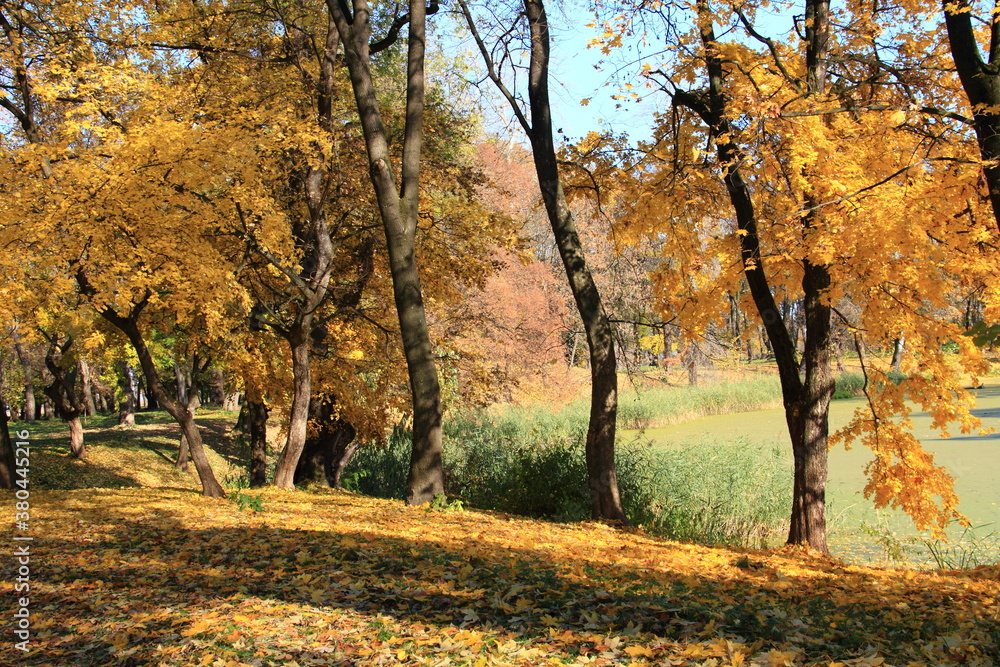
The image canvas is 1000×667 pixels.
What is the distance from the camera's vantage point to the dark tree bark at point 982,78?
4.99 meters

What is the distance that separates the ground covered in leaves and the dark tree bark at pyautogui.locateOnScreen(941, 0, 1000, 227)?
282 cm

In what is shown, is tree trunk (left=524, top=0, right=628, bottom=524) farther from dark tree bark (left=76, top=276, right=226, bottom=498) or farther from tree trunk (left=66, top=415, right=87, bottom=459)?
tree trunk (left=66, top=415, right=87, bottom=459)

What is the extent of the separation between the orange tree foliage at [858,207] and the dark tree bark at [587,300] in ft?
2.54

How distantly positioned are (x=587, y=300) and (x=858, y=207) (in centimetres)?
309

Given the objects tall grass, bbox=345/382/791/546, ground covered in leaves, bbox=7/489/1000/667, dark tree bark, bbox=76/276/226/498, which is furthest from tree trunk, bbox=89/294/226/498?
tall grass, bbox=345/382/791/546

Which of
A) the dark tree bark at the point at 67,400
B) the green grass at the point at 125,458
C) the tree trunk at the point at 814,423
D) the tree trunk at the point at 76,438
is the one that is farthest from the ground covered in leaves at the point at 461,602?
the tree trunk at the point at 76,438

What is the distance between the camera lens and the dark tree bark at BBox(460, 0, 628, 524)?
8258mm

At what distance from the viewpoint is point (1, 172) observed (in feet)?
25.8

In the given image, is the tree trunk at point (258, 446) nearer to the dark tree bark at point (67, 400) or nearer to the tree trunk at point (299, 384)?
the tree trunk at point (299, 384)

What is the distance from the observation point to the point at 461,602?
13.3ft

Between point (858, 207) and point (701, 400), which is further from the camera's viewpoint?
point (701, 400)

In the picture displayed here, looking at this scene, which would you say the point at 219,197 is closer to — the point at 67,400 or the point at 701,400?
the point at 67,400

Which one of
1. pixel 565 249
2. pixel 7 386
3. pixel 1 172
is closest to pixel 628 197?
pixel 565 249

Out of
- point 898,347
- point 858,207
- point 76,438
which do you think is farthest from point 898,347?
point 76,438
